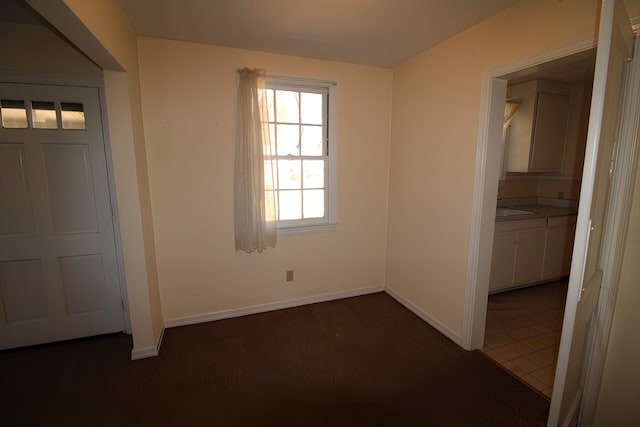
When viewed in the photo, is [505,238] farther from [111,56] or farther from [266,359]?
[111,56]

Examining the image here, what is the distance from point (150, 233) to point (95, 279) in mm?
640

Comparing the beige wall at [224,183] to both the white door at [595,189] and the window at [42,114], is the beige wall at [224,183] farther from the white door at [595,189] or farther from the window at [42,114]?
the white door at [595,189]

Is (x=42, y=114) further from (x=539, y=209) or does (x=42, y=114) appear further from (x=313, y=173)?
(x=539, y=209)

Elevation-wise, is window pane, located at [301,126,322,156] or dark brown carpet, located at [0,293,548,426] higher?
window pane, located at [301,126,322,156]

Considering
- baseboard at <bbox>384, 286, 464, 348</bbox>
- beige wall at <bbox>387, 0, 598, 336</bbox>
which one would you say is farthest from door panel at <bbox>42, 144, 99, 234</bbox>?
baseboard at <bbox>384, 286, 464, 348</bbox>

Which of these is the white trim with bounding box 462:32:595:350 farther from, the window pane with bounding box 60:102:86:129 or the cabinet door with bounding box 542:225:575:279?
the window pane with bounding box 60:102:86:129

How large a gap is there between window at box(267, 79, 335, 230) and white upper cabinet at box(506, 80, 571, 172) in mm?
2350

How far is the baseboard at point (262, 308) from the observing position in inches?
108

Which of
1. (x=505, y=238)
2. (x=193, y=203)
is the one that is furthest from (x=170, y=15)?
(x=505, y=238)

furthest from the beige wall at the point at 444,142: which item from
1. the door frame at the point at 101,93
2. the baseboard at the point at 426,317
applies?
the door frame at the point at 101,93

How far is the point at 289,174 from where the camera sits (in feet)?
9.68

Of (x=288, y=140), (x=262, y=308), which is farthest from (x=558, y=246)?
(x=262, y=308)

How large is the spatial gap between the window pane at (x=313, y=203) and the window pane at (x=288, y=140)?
17.4 inches

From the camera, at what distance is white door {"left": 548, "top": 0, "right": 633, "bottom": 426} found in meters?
1.09
